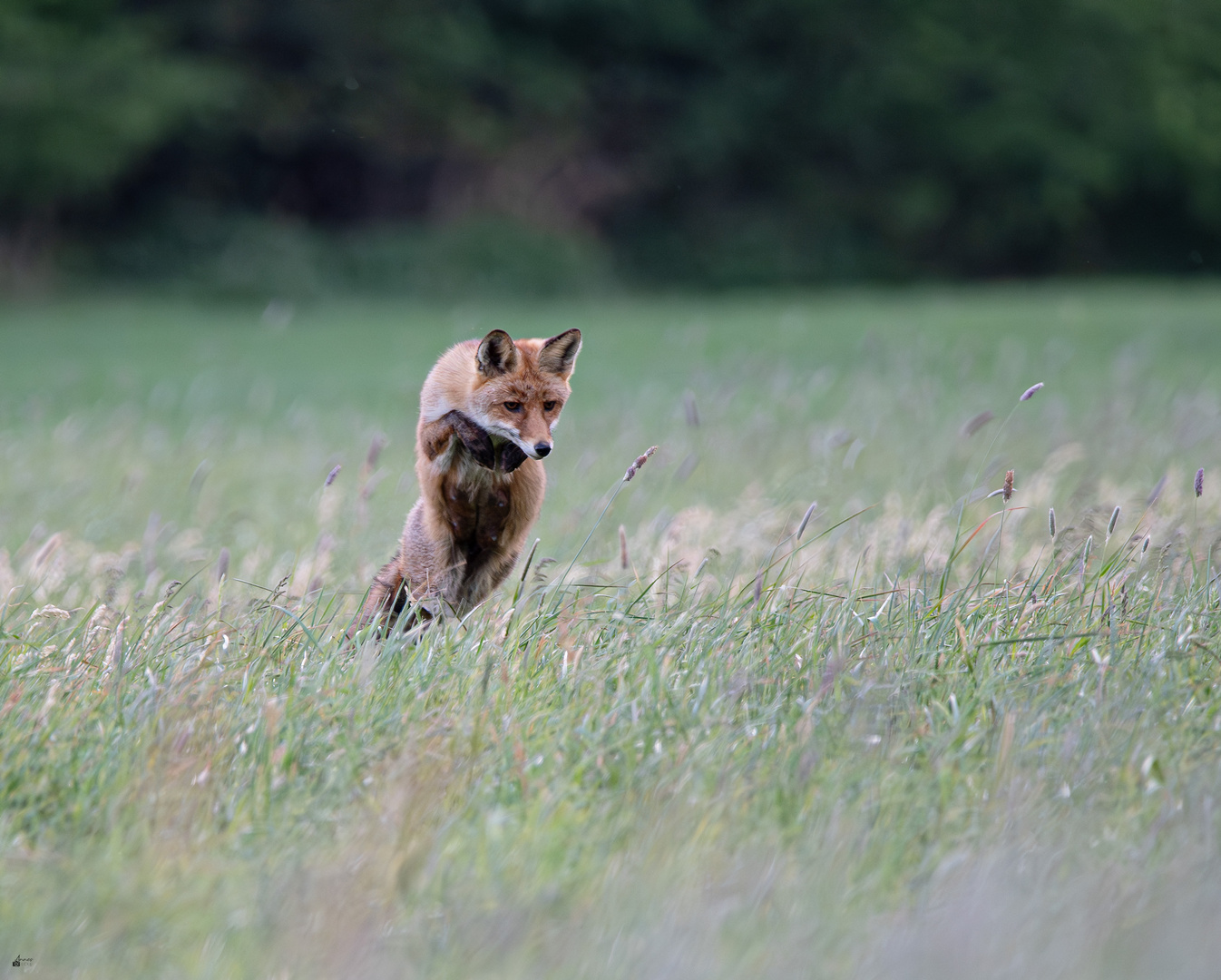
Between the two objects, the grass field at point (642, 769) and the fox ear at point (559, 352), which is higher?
the fox ear at point (559, 352)

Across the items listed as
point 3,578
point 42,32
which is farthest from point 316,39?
point 3,578

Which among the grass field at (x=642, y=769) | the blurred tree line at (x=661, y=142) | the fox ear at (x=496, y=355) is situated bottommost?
the grass field at (x=642, y=769)

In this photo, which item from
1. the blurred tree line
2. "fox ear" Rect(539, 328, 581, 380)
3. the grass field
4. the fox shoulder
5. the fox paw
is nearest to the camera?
the grass field

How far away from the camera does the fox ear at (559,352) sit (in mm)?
4555

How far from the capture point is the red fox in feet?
14.2

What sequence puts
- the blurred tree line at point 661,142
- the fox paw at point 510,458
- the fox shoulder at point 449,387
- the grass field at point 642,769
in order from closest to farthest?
the grass field at point 642,769 < the fox paw at point 510,458 < the fox shoulder at point 449,387 < the blurred tree line at point 661,142

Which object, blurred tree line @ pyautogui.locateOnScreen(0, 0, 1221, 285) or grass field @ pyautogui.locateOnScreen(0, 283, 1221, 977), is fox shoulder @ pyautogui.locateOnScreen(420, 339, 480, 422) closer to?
grass field @ pyautogui.locateOnScreen(0, 283, 1221, 977)

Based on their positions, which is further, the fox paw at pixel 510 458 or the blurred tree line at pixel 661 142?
the blurred tree line at pixel 661 142

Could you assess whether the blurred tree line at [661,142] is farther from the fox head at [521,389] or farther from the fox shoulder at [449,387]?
the fox head at [521,389]

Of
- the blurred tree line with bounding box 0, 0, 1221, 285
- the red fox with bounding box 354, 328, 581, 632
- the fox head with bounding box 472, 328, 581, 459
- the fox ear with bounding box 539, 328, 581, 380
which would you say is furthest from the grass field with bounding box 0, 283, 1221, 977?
the blurred tree line with bounding box 0, 0, 1221, 285

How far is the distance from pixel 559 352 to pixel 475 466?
560 millimetres

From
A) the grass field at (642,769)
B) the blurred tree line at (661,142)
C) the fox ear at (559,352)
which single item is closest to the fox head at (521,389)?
the fox ear at (559,352)

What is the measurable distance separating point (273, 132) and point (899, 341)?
2200 cm

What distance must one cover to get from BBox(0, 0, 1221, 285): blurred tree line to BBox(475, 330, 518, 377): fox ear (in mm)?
28942
